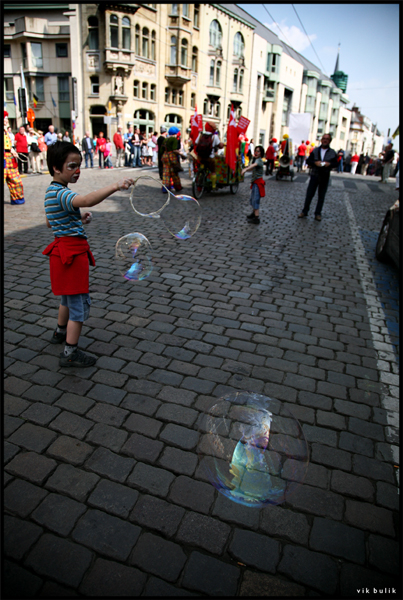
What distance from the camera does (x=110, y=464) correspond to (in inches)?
97.0

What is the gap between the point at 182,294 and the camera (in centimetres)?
506

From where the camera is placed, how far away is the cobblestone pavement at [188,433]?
6.29 feet

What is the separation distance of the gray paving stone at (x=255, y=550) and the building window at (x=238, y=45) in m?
57.2

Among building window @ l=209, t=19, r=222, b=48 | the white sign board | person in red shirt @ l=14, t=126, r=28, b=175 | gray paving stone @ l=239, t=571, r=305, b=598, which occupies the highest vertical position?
building window @ l=209, t=19, r=222, b=48

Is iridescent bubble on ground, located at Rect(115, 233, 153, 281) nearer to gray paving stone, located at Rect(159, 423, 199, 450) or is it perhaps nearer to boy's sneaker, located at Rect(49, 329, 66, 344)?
boy's sneaker, located at Rect(49, 329, 66, 344)

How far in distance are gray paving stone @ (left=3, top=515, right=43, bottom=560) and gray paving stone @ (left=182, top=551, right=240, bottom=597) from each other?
31.1 inches

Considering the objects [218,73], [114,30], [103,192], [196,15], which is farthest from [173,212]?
[218,73]

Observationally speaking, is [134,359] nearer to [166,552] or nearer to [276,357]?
[276,357]

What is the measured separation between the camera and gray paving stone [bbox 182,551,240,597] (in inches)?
71.7

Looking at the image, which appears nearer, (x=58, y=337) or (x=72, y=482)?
(x=72, y=482)

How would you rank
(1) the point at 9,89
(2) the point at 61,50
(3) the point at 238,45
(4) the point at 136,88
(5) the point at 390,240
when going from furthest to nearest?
1. (3) the point at 238,45
2. (1) the point at 9,89
3. (2) the point at 61,50
4. (4) the point at 136,88
5. (5) the point at 390,240

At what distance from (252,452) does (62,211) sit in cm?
220

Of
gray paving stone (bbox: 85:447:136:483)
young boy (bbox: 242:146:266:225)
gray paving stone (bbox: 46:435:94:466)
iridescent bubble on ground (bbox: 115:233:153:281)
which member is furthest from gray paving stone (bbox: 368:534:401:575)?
young boy (bbox: 242:146:266:225)

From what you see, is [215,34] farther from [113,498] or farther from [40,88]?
[113,498]
